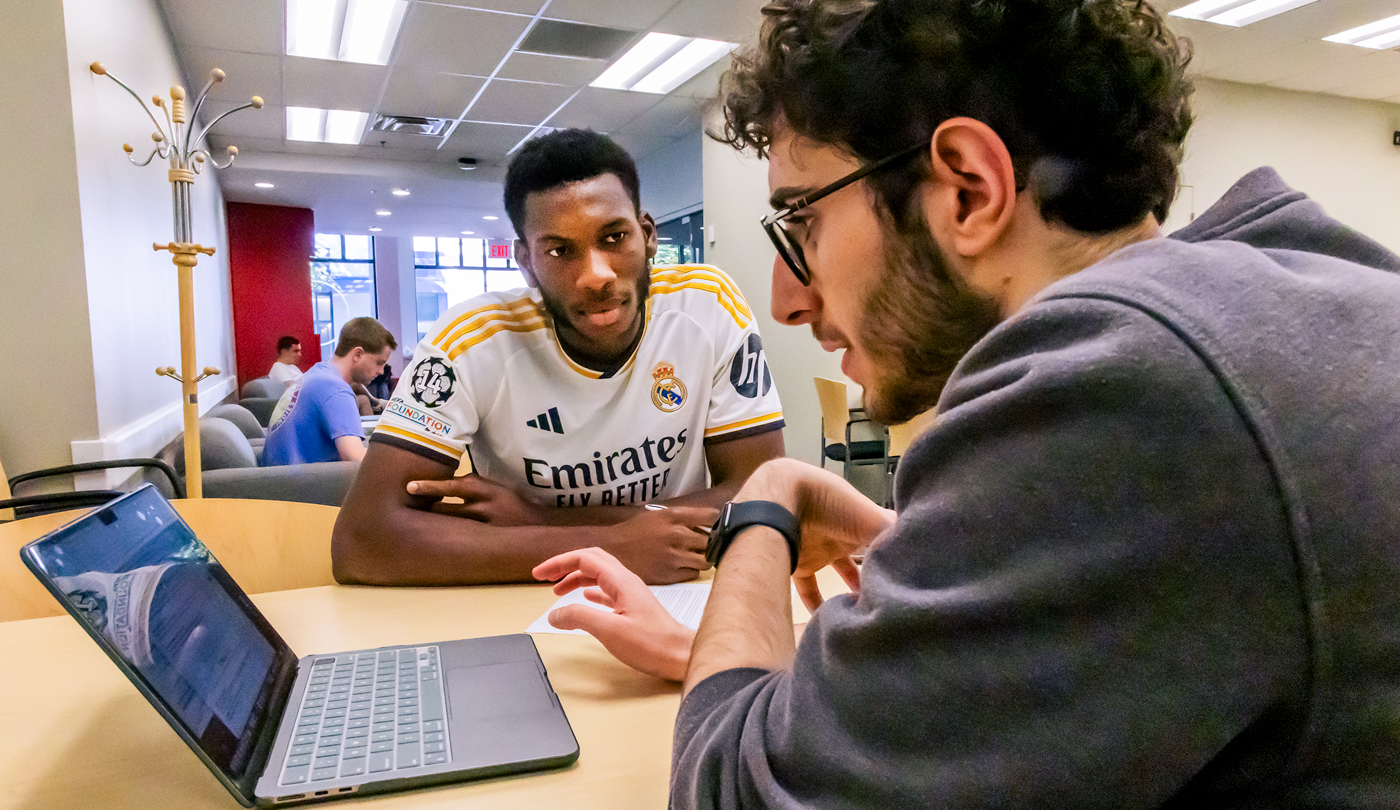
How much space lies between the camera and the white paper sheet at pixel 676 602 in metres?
1.03

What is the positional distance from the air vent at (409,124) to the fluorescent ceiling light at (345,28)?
52.0 inches

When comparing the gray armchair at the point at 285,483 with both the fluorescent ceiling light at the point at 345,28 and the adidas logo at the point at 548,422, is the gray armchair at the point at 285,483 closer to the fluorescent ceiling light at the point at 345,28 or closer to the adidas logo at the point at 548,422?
the adidas logo at the point at 548,422

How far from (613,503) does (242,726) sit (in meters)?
0.92

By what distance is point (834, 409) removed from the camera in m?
4.70

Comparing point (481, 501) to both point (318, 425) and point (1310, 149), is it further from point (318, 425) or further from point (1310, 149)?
point (1310, 149)

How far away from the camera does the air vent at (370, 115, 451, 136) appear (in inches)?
240

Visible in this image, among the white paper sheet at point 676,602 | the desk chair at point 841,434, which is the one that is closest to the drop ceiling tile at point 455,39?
the desk chair at point 841,434

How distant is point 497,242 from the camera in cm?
1302

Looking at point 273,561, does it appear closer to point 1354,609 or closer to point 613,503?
point 613,503

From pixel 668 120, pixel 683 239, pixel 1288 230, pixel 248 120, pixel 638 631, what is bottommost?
pixel 638 631

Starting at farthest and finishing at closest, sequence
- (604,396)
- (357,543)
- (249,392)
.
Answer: (249,392)
(604,396)
(357,543)

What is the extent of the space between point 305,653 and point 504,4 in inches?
153

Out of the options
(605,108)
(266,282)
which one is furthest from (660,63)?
(266,282)

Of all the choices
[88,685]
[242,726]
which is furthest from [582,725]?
[88,685]
